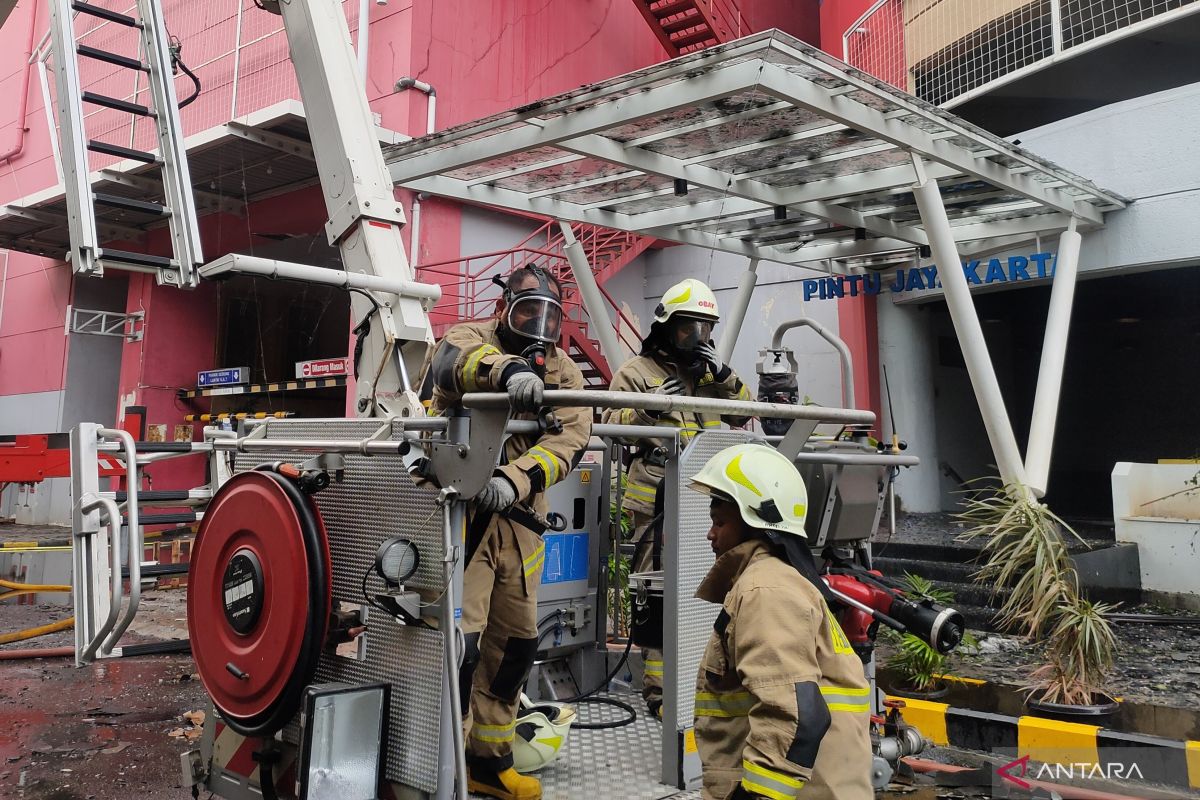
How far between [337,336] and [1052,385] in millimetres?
12980

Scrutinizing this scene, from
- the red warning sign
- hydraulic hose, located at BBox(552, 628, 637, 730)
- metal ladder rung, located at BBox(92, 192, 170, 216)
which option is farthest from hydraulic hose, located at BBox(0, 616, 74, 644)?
the red warning sign

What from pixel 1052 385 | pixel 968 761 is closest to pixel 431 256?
pixel 1052 385

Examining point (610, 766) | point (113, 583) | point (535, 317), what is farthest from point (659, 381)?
point (113, 583)

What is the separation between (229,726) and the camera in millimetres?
3100

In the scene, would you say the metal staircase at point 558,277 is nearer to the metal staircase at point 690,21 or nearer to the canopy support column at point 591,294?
the canopy support column at point 591,294

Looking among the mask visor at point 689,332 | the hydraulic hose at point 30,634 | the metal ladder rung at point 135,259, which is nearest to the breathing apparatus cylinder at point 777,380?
the mask visor at point 689,332

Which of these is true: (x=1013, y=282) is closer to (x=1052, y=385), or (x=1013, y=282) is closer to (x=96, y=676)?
(x=1052, y=385)

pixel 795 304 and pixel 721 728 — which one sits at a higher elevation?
pixel 795 304

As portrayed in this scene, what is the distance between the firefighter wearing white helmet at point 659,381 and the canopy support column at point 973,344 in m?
3.49

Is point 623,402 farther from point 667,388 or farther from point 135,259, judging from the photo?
point 135,259

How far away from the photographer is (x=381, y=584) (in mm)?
2852

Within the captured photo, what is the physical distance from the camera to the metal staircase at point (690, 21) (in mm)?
12938

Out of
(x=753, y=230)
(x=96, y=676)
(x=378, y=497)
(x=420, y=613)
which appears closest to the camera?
(x=420, y=613)

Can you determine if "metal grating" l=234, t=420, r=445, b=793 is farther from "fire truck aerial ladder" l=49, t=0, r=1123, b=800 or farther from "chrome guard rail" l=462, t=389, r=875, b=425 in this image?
"chrome guard rail" l=462, t=389, r=875, b=425
